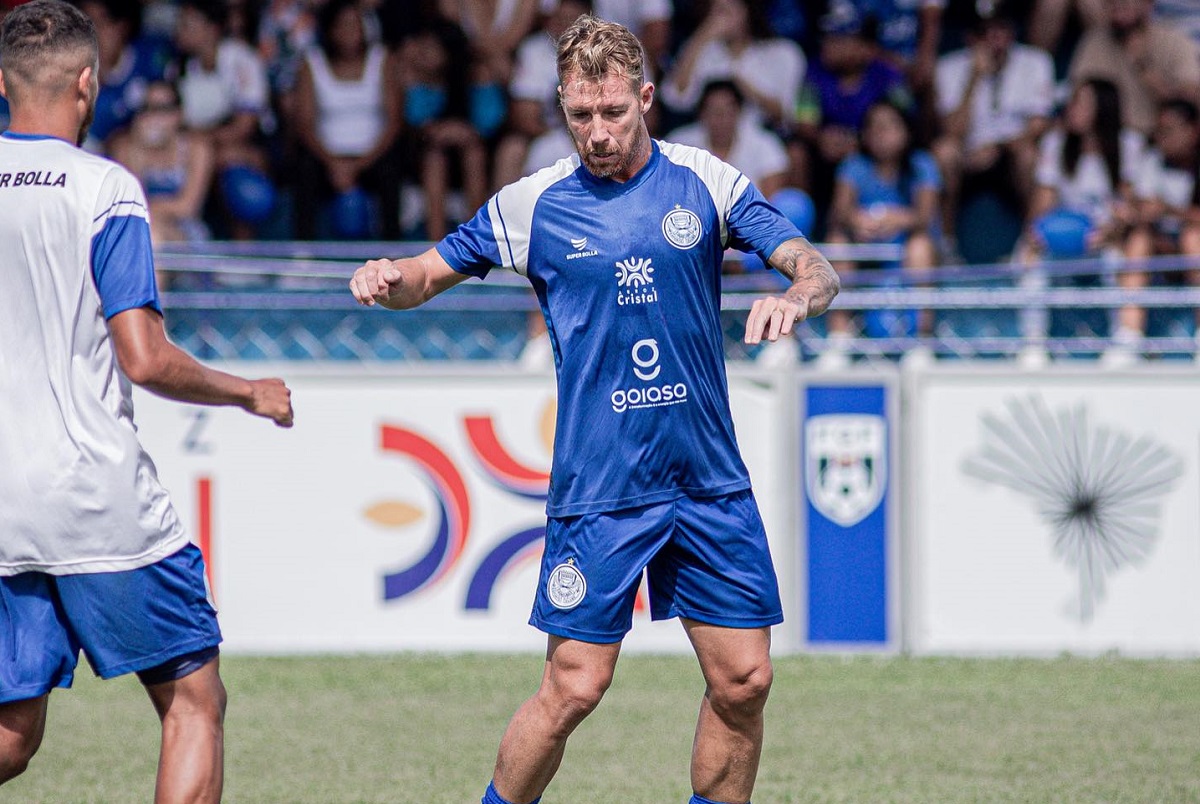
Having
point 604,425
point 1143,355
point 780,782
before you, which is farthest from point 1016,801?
point 1143,355

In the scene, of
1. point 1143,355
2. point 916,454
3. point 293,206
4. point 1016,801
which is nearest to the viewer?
point 1016,801

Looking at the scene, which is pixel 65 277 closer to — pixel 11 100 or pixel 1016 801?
pixel 11 100

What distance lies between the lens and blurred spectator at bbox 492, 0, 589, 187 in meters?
10.8

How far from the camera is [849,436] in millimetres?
7816

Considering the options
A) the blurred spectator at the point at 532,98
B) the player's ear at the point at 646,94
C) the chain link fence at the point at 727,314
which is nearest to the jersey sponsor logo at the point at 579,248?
the player's ear at the point at 646,94

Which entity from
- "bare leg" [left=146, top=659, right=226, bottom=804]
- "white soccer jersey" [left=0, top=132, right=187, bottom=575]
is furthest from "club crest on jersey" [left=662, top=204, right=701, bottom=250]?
"bare leg" [left=146, top=659, right=226, bottom=804]

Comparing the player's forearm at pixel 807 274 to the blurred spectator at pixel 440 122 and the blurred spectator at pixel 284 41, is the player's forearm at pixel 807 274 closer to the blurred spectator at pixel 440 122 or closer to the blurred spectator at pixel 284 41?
the blurred spectator at pixel 440 122

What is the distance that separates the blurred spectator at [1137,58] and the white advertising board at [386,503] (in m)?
4.84

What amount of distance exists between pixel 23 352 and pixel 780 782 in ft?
9.92

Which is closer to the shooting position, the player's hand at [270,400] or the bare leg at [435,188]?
the player's hand at [270,400]

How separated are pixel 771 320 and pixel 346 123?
762 centimetres

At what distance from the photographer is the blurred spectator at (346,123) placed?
10859 mm

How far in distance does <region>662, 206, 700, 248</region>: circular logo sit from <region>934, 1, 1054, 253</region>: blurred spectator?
6.89m

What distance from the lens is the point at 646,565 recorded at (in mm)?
4254
